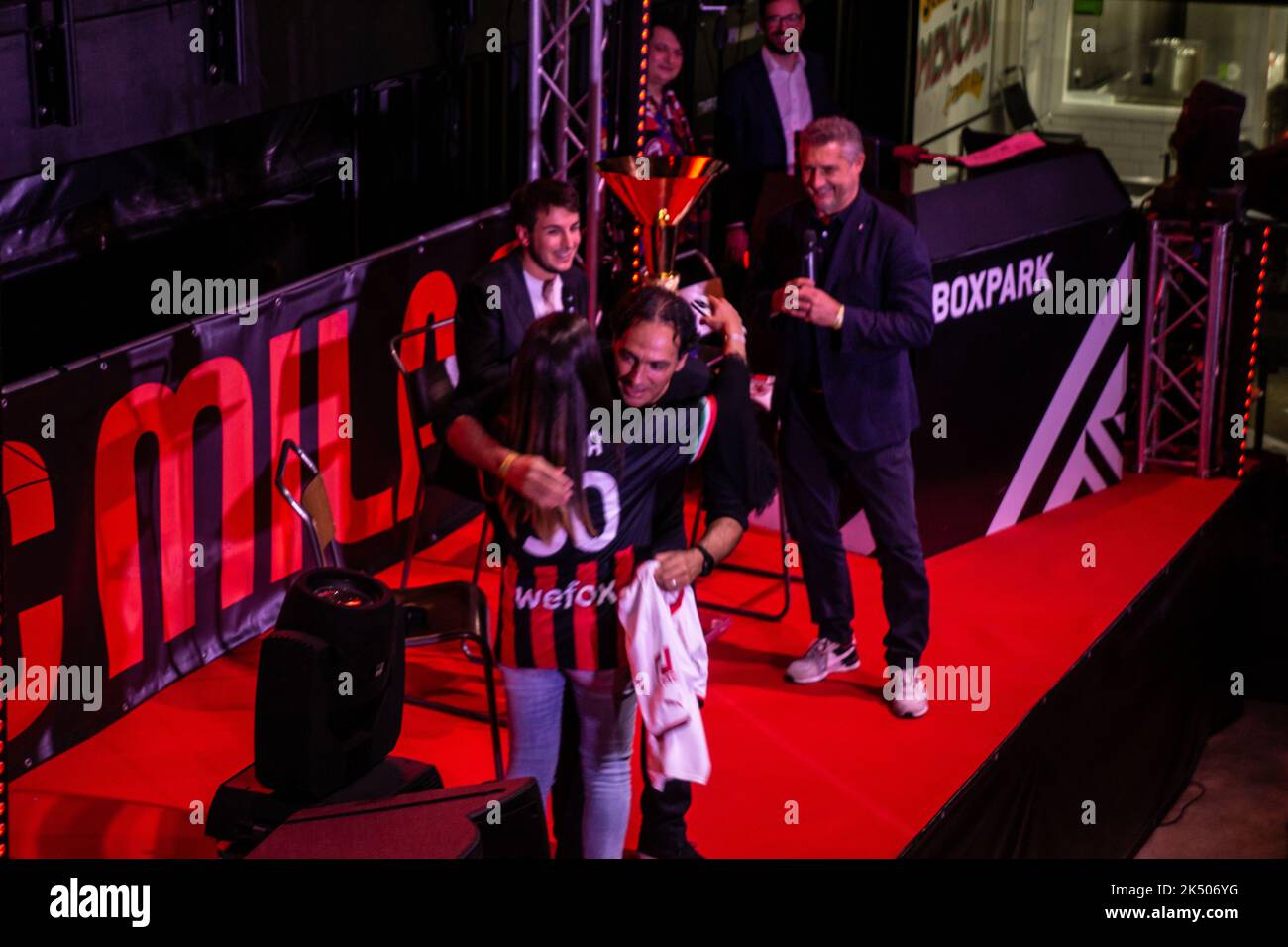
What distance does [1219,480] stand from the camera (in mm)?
7203

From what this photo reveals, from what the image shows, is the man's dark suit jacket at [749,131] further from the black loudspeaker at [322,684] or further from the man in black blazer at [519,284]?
the black loudspeaker at [322,684]

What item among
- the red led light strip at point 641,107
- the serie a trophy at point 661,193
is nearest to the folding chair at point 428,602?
the serie a trophy at point 661,193

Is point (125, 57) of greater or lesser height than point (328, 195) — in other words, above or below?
above

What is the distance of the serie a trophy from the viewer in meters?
5.07

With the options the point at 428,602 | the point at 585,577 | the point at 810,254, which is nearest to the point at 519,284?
the point at 810,254

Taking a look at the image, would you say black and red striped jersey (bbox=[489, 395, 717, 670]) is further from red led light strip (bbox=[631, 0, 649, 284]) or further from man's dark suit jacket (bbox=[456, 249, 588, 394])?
red led light strip (bbox=[631, 0, 649, 284])

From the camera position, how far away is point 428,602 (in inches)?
183

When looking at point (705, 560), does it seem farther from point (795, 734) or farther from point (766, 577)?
point (766, 577)

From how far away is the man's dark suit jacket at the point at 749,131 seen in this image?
7.77 metres

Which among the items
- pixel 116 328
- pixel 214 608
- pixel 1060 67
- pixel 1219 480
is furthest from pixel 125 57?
pixel 1060 67

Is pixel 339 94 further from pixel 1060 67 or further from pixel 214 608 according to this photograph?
pixel 1060 67

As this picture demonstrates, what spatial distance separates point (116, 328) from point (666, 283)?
298 centimetres

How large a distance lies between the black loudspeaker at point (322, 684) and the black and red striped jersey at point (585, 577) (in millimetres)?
383

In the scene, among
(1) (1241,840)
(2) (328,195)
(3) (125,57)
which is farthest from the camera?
(2) (328,195)
